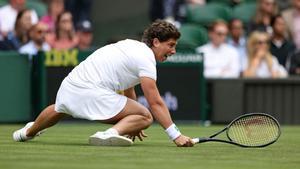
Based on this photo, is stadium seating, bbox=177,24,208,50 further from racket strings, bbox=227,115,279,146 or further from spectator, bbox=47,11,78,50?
racket strings, bbox=227,115,279,146

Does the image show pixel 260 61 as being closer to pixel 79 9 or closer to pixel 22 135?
pixel 79 9

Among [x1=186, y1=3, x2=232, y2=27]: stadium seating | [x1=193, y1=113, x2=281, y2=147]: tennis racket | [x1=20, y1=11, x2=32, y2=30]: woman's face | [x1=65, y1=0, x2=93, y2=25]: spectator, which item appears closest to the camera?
[x1=193, y1=113, x2=281, y2=147]: tennis racket

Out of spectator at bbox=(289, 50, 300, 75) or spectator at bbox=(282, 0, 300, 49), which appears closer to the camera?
spectator at bbox=(289, 50, 300, 75)

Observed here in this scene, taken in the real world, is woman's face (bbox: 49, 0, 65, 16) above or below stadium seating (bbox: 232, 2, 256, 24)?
above

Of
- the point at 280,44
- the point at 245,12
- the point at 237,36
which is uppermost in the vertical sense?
the point at 245,12

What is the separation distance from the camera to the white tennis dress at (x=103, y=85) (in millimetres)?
9461

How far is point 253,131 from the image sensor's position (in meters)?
9.35

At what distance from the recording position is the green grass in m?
7.59

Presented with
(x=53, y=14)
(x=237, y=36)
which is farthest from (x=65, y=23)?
(x=237, y=36)

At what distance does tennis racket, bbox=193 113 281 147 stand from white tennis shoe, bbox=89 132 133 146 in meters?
0.66

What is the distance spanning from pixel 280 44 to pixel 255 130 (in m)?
8.23

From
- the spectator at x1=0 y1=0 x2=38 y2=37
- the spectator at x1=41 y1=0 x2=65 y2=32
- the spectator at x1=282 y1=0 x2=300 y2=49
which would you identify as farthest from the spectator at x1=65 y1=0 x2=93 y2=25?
the spectator at x1=282 y1=0 x2=300 y2=49

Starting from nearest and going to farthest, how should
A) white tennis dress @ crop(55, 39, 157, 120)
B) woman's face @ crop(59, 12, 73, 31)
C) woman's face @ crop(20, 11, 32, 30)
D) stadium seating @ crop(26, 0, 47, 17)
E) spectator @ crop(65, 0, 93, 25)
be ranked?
white tennis dress @ crop(55, 39, 157, 120)
woman's face @ crop(20, 11, 32, 30)
woman's face @ crop(59, 12, 73, 31)
stadium seating @ crop(26, 0, 47, 17)
spectator @ crop(65, 0, 93, 25)

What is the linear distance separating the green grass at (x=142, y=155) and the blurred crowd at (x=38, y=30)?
5.31 meters
